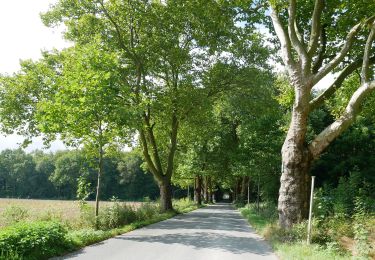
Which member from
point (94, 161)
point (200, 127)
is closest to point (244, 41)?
point (200, 127)

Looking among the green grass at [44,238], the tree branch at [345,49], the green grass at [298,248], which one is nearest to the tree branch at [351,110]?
the tree branch at [345,49]

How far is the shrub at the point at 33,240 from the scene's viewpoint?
896 cm

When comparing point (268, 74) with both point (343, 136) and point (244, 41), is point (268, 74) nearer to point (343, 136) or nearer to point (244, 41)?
point (244, 41)

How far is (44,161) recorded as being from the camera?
112m

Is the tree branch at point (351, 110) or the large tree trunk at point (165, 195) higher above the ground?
the tree branch at point (351, 110)

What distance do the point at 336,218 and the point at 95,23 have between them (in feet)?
58.1

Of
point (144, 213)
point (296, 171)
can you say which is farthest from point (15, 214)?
point (296, 171)

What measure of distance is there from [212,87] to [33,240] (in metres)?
20.1

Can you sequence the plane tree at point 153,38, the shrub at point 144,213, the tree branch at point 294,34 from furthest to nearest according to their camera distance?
the plane tree at point 153,38
the shrub at point 144,213
the tree branch at point 294,34

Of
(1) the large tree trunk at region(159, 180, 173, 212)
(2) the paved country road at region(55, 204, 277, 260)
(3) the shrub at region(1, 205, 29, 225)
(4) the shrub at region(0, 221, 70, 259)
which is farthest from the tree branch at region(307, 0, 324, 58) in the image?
(1) the large tree trunk at region(159, 180, 173, 212)

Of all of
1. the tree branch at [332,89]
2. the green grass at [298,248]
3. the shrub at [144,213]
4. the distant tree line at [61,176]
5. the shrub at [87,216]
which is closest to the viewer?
the green grass at [298,248]

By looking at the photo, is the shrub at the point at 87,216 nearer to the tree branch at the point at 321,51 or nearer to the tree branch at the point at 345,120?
the tree branch at the point at 345,120

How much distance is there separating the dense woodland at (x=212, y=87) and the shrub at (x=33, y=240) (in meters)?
4.88

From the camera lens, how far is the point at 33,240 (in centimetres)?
960
